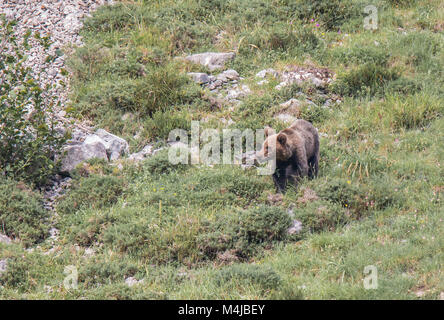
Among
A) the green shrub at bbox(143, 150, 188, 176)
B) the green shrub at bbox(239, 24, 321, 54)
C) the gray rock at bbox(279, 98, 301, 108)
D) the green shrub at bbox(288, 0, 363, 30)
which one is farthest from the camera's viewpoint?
the green shrub at bbox(288, 0, 363, 30)

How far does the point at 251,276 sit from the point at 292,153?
262cm

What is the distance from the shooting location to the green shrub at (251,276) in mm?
6227

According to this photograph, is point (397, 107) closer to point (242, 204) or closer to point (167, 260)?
point (242, 204)

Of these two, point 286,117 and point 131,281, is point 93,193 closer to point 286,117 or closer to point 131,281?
point 131,281

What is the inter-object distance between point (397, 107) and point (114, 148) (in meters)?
5.06

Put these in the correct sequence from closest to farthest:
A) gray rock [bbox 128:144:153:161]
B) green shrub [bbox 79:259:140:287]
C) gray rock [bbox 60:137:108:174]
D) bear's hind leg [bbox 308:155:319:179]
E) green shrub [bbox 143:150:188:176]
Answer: green shrub [bbox 79:259:140:287] → bear's hind leg [bbox 308:155:319:179] → green shrub [bbox 143:150:188:176] → gray rock [bbox 60:137:108:174] → gray rock [bbox 128:144:153:161]

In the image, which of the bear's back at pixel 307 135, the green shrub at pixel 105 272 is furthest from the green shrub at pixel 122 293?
the bear's back at pixel 307 135

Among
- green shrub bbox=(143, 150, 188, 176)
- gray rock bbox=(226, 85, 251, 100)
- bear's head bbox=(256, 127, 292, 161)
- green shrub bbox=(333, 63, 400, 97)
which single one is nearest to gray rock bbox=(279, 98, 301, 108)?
gray rock bbox=(226, 85, 251, 100)

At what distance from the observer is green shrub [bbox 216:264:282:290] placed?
245 inches

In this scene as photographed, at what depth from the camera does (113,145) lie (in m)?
9.92

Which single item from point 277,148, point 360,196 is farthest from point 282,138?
point 360,196

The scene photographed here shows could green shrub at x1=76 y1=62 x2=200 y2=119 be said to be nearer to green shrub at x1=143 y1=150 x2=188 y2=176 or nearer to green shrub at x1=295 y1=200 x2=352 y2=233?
green shrub at x1=143 y1=150 x2=188 y2=176

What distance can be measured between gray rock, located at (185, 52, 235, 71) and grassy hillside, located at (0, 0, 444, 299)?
21 cm

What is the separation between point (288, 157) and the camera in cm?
835
